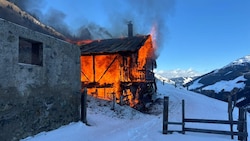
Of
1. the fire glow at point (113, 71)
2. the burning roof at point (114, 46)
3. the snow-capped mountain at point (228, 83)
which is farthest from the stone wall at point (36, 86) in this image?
the snow-capped mountain at point (228, 83)

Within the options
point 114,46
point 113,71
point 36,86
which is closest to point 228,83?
point 114,46

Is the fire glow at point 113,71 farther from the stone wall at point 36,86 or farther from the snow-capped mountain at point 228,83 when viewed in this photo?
the snow-capped mountain at point 228,83

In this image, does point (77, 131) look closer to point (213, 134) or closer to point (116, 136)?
point (116, 136)

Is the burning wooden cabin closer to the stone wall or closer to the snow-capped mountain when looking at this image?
the stone wall

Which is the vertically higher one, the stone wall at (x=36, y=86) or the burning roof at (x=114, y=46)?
the burning roof at (x=114, y=46)

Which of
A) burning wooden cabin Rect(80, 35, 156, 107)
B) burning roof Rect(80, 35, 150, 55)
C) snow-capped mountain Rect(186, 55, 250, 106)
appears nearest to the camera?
burning roof Rect(80, 35, 150, 55)

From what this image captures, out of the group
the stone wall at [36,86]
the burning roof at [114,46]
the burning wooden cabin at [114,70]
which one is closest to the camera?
the stone wall at [36,86]

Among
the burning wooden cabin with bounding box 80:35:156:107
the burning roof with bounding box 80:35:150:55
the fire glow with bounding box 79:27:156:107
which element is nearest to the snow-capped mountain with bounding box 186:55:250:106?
the burning wooden cabin with bounding box 80:35:156:107

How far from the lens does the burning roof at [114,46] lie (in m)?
25.9

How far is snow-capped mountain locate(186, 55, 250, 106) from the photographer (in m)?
42.2

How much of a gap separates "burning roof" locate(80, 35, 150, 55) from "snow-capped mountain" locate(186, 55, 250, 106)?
13.7 metres

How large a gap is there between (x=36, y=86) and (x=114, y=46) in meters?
17.4

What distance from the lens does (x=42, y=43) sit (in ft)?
36.9

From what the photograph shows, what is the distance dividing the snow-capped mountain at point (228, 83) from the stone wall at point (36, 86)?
25105 mm
